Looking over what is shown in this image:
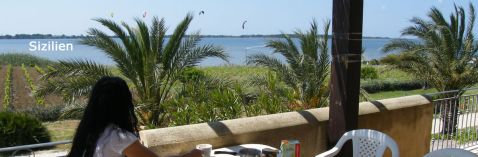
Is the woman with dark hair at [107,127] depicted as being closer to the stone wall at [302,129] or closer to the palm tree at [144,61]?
the stone wall at [302,129]

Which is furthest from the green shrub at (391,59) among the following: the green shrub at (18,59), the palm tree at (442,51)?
the green shrub at (18,59)

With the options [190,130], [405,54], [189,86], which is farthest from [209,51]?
[405,54]

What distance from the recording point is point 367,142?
3746 mm

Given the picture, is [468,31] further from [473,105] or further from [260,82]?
[260,82]

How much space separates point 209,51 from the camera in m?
8.58

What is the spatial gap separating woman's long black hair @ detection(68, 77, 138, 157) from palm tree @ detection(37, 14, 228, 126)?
17.9 ft

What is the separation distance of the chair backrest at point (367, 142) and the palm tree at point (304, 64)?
4.91m

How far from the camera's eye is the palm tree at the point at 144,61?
25.1ft

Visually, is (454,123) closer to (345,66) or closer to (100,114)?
(345,66)

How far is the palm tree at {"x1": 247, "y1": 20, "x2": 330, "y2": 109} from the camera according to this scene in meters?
8.94

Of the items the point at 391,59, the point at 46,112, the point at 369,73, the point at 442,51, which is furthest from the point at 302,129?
the point at 369,73

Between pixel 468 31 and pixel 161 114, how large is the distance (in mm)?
7964

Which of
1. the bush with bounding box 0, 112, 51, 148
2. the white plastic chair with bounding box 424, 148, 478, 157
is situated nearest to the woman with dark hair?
the white plastic chair with bounding box 424, 148, 478, 157

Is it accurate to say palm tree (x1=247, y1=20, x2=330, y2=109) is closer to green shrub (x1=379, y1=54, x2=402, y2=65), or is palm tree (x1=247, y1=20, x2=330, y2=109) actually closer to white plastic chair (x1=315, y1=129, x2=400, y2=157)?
green shrub (x1=379, y1=54, x2=402, y2=65)
